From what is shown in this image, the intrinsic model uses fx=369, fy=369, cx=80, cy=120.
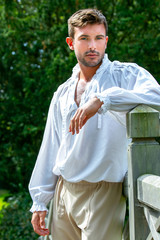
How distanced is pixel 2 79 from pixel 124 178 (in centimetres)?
417

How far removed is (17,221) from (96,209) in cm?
301

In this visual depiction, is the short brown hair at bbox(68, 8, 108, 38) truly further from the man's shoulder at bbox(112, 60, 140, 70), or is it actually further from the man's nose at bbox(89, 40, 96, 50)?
the man's shoulder at bbox(112, 60, 140, 70)

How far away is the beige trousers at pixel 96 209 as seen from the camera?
81.1 inches

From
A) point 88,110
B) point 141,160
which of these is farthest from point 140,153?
point 88,110

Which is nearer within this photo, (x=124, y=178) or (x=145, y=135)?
(x=145, y=135)

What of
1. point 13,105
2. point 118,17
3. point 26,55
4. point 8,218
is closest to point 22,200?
point 8,218

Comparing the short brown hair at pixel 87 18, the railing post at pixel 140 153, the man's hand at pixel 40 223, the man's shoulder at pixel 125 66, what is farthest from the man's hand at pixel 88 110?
the man's hand at pixel 40 223

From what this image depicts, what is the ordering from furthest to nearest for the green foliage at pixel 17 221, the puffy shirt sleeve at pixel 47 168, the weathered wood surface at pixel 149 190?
the green foliage at pixel 17 221
the puffy shirt sleeve at pixel 47 168
the weathered wood surface at pixel 149 190

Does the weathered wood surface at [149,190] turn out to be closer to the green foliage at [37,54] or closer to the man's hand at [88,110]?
the man's hand at [88,110]

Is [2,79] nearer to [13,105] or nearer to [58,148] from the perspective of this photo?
[13,105]

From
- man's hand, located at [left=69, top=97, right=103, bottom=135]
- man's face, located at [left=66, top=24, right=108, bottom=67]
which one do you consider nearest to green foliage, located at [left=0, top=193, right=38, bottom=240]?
man's face, located at [left=66, top=24, right=108, bottom=67]

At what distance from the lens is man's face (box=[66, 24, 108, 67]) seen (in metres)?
2.22

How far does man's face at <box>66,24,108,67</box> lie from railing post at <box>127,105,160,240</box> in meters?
0.59

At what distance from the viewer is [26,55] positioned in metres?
5.47
